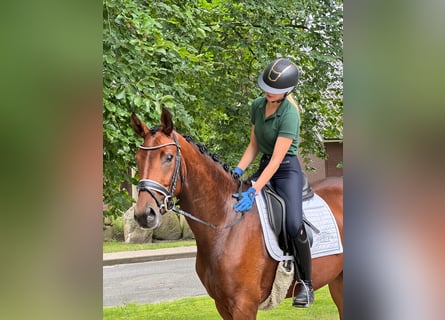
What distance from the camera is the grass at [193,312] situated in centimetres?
602

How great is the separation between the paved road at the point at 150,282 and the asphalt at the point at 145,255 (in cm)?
13

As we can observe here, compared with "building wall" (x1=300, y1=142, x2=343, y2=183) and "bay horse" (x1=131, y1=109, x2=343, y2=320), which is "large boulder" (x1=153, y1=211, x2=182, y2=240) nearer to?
"building wall" (x1=300, y1=142, x2=343, y2=183)

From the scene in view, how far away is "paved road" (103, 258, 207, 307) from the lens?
727 cm

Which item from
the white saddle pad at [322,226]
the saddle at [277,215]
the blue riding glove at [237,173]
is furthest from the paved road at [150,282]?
the saddle at [277,215]

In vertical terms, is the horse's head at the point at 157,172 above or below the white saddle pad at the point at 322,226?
above

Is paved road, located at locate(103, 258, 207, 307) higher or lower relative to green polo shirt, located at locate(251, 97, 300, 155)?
lower

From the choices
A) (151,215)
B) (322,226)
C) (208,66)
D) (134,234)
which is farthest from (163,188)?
Answer: (134,234)

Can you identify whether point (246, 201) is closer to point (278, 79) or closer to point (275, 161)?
point (275, 161)

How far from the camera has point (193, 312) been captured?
6.25 m

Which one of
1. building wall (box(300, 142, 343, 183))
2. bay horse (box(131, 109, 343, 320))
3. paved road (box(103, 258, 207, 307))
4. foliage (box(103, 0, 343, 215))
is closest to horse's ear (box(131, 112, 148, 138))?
bay horse (box(131, 109, 343, 320))

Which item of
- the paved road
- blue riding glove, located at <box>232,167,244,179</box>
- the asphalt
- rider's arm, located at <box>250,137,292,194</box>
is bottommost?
the asphalt

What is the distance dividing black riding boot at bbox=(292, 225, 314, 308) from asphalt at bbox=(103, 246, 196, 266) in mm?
6552

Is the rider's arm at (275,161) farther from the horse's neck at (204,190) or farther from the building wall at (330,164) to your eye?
the building wall at (330,164)
